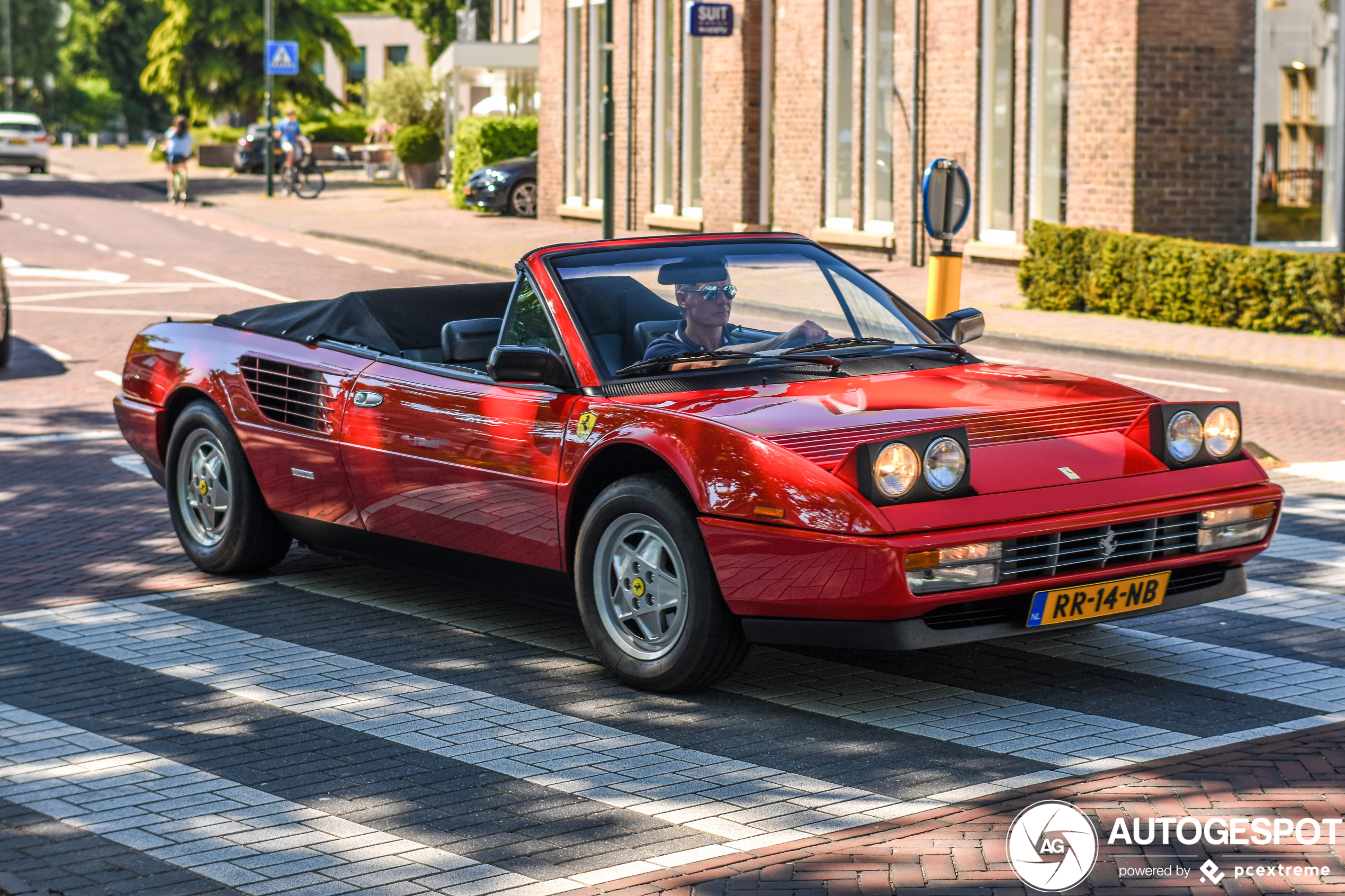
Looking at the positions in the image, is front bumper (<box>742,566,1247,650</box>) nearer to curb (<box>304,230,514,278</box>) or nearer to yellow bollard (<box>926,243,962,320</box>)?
yellow bollard (<box>926,243,962,320</box>)

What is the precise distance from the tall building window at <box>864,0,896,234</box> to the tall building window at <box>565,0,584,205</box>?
32.9 ft

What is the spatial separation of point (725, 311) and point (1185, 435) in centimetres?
171

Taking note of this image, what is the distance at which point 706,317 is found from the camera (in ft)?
21.9

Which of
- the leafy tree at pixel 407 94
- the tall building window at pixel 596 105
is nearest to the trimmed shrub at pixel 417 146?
the leafy tree at pixel 407 94

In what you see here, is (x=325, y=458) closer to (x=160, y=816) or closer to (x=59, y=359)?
(x=160, y=816)

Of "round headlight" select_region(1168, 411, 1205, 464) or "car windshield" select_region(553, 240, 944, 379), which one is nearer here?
"round headlight" select_region(1168, 411, 1205, 464)

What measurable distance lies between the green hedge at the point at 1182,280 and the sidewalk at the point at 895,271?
0.23 meters

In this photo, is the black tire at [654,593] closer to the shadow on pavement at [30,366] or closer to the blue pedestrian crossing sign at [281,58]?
the shadow on pavement at [30,366]

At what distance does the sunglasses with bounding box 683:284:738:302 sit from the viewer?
6.69 m

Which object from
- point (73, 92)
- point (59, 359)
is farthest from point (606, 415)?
point (73, 92)

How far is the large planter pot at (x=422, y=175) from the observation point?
153ft

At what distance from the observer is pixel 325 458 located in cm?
744

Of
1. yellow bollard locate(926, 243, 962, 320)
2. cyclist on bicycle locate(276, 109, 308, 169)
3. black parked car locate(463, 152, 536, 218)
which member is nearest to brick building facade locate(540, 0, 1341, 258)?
black parked car locate(463, 152, 536, 218)

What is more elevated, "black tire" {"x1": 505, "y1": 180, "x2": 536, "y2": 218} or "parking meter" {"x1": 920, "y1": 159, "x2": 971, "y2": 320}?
"black tire" {"x1": 505, "y1": 180, "x2": 536, "y2": 218}
